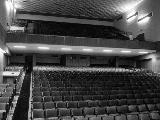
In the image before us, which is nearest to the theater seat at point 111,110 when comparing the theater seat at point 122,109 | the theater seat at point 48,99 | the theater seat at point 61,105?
the theater seat at point 122,109

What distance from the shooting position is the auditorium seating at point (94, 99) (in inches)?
178

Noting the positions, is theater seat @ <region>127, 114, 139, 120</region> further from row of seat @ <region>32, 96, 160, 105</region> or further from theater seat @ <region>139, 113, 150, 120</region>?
row of seat @ <region>32, 96, 160, 105</region>

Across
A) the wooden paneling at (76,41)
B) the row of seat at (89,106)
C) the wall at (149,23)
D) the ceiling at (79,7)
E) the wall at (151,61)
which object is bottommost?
the row of seat at (89,106)

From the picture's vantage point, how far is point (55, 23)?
15.8 meters

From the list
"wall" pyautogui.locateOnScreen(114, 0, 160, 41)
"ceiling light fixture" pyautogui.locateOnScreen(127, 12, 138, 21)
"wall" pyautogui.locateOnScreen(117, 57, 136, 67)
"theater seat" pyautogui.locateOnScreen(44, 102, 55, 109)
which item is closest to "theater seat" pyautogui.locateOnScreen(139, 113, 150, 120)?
"theater seat" pyautogui.locateOnScreen(44, 102, 55, 109)

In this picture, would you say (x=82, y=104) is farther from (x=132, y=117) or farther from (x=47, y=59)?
(x=47, y=59)

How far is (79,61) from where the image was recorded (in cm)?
1445

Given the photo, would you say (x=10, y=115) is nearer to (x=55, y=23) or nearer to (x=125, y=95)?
(x=125, y=95)

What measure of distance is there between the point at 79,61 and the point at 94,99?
27.9 ft

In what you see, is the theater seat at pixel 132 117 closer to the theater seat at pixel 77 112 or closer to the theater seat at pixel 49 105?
the theater seat at pixel 77 112

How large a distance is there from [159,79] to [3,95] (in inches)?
268

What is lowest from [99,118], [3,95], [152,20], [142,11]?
[99,118]

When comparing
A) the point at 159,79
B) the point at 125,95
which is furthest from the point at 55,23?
the point at 125,95

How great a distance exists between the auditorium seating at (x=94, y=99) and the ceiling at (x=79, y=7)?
19.9 ft
